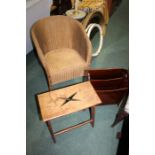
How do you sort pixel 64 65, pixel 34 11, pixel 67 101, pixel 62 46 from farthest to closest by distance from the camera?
pixel 34 11
pixel 62 46
pixel 64 65
pixel 67 101

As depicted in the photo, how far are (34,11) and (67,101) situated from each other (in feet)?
5.15

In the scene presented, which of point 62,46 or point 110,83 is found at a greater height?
point 62,46

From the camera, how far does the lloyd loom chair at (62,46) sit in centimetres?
224

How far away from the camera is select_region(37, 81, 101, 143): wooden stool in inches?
68.5

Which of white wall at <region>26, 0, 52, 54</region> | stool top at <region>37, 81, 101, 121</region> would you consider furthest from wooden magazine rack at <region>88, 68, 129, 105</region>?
white wall at <region>26, 0, 52, 54</region>

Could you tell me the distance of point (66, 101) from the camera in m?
1.83

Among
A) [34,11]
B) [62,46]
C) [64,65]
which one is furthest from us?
[34,11]

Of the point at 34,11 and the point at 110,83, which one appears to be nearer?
the point at 110,83

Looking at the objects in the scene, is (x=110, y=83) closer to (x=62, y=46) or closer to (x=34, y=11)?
(x=62, y=46)

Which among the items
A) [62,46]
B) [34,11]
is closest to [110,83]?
[62,46]

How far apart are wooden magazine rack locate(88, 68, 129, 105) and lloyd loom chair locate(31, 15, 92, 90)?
0.19 m

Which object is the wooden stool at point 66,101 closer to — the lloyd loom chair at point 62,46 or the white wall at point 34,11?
the lloyd loom chair at point 62,46

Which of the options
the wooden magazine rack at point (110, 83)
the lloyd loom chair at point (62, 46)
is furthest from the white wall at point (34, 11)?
the wooden magazine rack at point (110, 83)
